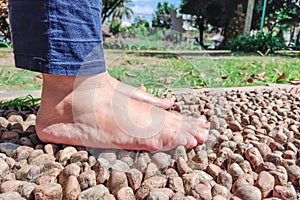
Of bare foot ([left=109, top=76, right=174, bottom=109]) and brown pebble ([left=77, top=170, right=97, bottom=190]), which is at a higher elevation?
bare foot ([left=109, top=76, right=174, bottom=109])

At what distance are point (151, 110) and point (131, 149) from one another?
0.19 m

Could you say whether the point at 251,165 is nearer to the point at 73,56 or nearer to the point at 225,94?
the point at 73,56

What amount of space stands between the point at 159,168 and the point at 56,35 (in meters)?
0.42

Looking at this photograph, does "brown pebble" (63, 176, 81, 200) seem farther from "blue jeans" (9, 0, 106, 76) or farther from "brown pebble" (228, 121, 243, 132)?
"brown pebble" (228, 121, 243, 132)

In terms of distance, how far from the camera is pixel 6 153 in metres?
0.83

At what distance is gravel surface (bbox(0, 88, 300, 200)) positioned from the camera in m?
0.68

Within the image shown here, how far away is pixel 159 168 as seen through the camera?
2.58ft

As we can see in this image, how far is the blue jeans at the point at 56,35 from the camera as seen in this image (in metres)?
0.80

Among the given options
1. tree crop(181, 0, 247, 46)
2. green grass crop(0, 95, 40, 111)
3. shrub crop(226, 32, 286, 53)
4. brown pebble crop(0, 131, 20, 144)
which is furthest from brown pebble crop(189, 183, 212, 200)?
tree crop(181, 0, 247, 46)

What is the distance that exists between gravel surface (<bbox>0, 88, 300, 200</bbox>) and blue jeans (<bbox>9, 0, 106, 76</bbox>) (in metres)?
0.22

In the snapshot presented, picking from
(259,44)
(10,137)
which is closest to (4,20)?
(10,137)

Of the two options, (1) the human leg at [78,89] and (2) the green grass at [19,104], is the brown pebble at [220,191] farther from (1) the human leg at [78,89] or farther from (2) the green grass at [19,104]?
(2) the green grass at [19,104]

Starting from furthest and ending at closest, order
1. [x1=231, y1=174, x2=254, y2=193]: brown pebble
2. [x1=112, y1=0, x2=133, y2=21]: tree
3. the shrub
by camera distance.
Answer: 1. [x1=112, y1=0, x2=133, y2=21]: tree
2. the shrub
3. [x1=231, y1=174, x2=254, y2=193]: brown pebble

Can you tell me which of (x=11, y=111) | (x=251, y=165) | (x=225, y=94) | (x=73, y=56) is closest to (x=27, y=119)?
(x=11, y=111)
